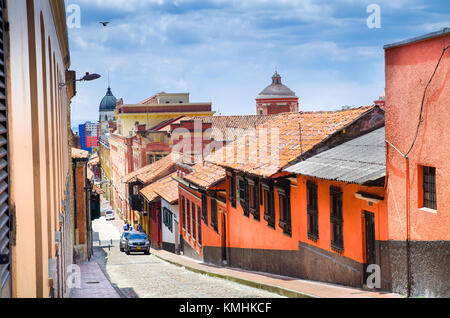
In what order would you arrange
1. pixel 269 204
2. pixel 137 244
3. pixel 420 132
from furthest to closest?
1. pixel 137 244
2. pixel 269 204
3. pixel 420 132

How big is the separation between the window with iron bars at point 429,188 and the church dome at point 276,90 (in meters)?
63.4

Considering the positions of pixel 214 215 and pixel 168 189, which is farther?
pixel 168 189

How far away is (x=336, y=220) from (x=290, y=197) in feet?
7.53

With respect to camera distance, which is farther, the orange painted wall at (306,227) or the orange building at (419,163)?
the orange painted wall at (306,227)

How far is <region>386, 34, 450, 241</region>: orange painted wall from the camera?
7.69 metres

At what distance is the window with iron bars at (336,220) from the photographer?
11070mm

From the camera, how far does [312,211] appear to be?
1227cm

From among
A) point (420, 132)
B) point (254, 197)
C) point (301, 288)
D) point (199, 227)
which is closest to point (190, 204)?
point (199, 227)

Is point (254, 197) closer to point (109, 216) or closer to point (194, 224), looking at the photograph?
point (194, 224)

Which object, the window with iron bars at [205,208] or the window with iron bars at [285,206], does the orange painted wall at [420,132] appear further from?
the window with iron bars at [205,208]

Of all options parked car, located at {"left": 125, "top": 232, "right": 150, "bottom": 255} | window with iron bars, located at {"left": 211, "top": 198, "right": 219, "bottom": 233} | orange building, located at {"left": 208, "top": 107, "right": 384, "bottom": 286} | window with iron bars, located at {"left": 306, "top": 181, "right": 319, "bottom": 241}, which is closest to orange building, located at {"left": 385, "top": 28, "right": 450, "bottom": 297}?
orange building, located at {"left": 208, "top": 107, "right": 384, "bottom": 286}

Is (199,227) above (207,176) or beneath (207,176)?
beneath

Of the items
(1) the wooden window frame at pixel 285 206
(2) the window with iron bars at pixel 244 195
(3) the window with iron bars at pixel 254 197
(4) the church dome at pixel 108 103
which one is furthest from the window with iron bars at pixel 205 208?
(4) the church dome at pixel 108 103

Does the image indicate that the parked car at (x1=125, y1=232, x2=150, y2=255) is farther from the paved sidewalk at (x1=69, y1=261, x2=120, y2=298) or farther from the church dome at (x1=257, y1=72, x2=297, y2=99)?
the church dome at (x1=257, y1=72, x2=297, y2=99)
